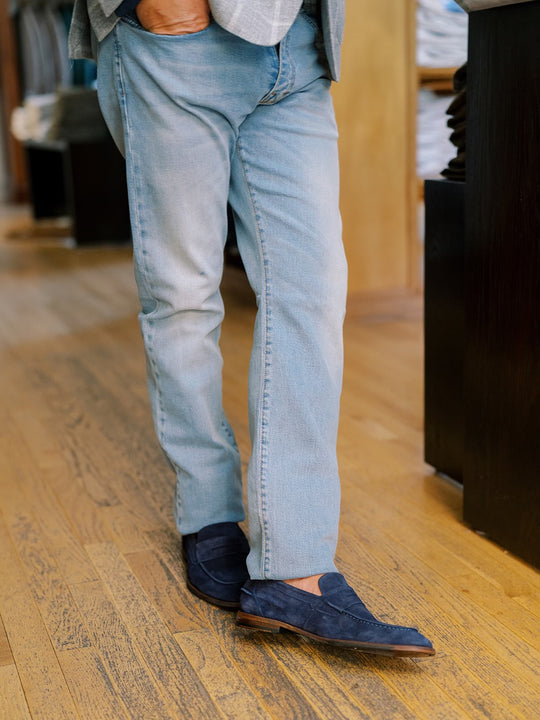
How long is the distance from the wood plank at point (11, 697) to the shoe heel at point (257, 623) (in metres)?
0.23

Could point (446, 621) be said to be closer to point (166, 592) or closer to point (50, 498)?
point (166, 592)

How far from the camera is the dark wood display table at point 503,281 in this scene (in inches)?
40.7

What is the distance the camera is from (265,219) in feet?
3.02

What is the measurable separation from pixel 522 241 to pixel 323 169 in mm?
273

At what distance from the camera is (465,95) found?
47.8 inches

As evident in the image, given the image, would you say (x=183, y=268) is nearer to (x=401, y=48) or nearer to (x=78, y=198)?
(x=401, y=48)

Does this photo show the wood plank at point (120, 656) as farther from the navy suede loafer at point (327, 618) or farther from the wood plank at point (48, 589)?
the navy suede loafer at point (327, 618)

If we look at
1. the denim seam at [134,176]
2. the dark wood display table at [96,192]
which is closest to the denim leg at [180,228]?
the denim seam at [134,176]

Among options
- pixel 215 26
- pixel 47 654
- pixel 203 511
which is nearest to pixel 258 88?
pixel 215 26

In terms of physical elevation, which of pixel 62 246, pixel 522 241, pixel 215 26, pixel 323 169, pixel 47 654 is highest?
pixel 215 26

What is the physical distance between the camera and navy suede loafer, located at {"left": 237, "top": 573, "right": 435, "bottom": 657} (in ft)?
2.90

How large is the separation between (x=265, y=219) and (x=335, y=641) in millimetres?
430

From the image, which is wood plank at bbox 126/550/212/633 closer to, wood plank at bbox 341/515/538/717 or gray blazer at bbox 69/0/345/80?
wood plank at bbox 341/515/538/717

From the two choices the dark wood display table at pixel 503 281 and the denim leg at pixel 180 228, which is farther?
the dark wood display table at pixel 503 281
